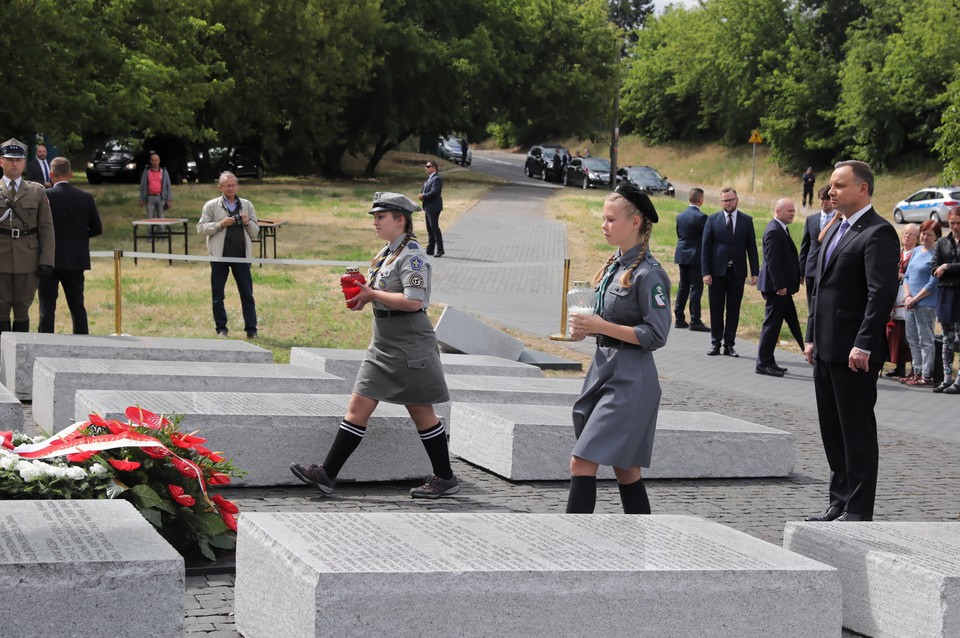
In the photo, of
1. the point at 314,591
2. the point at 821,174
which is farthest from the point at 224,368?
the point at 821,174

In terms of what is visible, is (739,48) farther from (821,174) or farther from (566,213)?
(566,213)

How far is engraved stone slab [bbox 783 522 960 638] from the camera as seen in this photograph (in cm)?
482

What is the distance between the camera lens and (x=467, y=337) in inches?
523

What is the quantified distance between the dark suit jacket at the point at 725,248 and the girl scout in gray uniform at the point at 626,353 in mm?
9859

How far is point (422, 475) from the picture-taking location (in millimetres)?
8125

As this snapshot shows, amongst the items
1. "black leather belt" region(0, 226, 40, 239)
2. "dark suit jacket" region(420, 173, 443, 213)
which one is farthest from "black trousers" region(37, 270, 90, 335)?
"dark suit jacket" region(420, 173, 443, 213)

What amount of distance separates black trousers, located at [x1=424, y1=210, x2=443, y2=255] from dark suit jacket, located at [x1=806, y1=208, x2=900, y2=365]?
17716 millimetres

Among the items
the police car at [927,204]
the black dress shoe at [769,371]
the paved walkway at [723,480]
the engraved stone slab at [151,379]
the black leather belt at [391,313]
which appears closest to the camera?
the black leather belt at [391,313]

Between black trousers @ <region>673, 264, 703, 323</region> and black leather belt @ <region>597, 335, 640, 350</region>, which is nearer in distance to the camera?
black leather belt @ <region>597, 335, 640, 350</region>

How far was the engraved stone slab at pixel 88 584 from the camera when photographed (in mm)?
4070

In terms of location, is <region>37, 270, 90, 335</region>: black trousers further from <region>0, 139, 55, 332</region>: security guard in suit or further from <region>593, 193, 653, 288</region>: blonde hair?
<region>593, 193, 653, 288</region>: blonde hair

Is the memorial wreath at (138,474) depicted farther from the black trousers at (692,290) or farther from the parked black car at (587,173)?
the parked black car at (587,173)

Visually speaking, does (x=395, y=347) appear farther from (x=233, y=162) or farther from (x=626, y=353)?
(x=233, y=162)

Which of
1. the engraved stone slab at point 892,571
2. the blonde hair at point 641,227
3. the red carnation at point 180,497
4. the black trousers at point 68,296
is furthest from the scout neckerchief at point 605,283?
the black trousers at point 68,296
